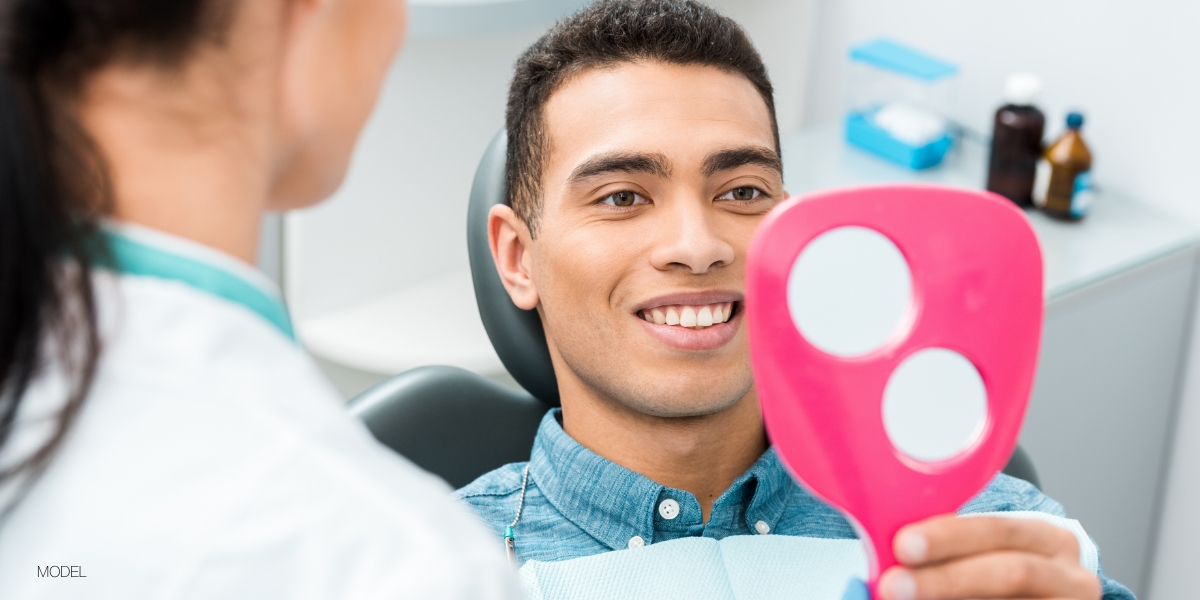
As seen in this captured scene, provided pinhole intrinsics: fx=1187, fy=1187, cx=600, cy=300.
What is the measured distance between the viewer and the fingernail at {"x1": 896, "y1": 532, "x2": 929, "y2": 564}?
2.47ft

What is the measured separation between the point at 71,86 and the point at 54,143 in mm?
35

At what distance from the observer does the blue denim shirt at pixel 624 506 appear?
1.20 metres

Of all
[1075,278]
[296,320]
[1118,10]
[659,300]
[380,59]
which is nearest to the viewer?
[380,59]

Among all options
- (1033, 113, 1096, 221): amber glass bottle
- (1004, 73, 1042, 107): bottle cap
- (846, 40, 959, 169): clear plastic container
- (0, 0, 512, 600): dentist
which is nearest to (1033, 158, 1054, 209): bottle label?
(1033, 113, 1096, 221): amber glass bottle

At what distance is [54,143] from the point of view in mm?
525

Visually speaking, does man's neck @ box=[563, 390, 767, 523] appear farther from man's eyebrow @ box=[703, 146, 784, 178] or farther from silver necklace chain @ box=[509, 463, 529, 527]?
man's eyebrow @ box=[703, 146, 784, 178]

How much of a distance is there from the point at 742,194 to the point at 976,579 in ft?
1.86

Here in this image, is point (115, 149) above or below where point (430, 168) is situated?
above

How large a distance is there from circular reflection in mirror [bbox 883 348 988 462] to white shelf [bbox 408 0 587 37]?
845 millimetres

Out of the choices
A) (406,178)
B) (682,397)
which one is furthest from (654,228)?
(406,178)

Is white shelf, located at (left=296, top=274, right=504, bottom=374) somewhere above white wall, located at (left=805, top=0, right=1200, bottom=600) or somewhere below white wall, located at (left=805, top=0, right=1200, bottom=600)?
below

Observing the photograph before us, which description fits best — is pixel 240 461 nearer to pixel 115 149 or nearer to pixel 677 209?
pixel 115 149

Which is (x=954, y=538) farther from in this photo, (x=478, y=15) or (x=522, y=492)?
(x=478, y=15)

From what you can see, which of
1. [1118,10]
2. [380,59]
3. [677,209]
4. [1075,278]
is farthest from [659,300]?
[1118,10]
